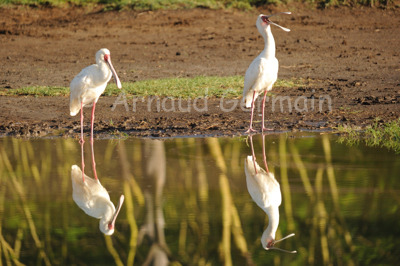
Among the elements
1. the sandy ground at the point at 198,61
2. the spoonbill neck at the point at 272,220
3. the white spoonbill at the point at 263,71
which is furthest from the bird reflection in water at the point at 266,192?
the sandy ground at the point at 198,61

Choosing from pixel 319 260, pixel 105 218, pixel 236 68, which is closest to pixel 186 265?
pixel 319 260

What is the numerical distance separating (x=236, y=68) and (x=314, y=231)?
952 centimetres

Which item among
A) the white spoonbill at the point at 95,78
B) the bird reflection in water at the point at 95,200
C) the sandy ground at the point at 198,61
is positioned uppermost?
the white spoonbill at the point at 95,78

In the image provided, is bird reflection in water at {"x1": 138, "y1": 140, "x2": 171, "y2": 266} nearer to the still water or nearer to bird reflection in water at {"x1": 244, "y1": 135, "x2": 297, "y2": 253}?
the still water

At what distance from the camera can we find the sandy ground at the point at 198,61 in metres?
10.3

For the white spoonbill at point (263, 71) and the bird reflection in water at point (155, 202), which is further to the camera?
the white spoonbill at point (263, 71)

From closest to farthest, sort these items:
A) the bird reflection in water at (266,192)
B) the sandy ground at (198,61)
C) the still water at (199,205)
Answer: the still water at (199,205) → the bird reflection in water at (266,192) → the sandy ground at (198,61)

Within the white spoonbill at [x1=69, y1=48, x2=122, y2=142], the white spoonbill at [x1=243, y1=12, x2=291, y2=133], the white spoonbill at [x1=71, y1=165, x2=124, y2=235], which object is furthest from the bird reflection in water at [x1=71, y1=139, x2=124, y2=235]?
the white spoonbill at [x1=243, y1=12, x2=291, y2=133]

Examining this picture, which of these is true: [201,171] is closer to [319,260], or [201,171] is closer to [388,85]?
[319,260]

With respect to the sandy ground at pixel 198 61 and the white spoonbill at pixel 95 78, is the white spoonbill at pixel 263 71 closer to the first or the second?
the sandy ground at pixel 198 61

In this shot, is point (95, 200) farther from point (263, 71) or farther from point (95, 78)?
point (263, 71)

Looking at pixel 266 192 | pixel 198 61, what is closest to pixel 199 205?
pixel 266 192

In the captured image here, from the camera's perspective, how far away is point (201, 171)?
7.31m

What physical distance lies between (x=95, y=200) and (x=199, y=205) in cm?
93
